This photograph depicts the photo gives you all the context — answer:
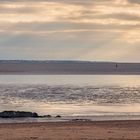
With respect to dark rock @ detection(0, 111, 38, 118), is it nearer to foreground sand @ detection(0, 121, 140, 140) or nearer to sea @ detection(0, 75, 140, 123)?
sea @ detection(0, 75, 140, 123)

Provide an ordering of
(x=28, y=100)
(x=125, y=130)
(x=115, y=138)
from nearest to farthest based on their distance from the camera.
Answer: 1. (x=115, y=138)
2. (x=125, y=130)
3. (x=28, y=100)

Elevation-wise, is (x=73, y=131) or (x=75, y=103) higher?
(x=73, y=131)

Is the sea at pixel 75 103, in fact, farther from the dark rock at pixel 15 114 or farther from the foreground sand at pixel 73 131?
the foreground sand at pixel 73 131

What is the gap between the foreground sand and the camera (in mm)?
26562

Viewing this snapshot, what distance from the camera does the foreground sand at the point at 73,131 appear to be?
2656 cm

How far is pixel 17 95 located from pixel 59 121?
16.4 metres

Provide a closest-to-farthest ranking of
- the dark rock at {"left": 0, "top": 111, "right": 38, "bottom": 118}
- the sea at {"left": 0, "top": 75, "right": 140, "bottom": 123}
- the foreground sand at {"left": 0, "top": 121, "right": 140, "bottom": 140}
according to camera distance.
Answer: the foreground sand at {"left": 0, "top": 121, "right": 140, "bottom": 140}, the dark rock at {"left": 0, "top": 111, "right": 38, "bottom": 118}, the sea at {"left": 0, "top": 75, "right": 140, "bottom": 123}

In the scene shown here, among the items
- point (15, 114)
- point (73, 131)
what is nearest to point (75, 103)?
point (15, 114)

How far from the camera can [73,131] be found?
94.0 ft

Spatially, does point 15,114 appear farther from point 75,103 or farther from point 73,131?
point 75,103

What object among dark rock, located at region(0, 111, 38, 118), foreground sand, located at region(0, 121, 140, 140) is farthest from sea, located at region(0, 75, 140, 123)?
foreground sand, located at region(0, 121, 140, 140)

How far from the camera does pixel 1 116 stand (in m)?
36.3

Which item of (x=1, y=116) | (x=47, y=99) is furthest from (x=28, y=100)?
(x=1, y=116)

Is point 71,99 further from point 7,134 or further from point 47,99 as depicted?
point 7,134
